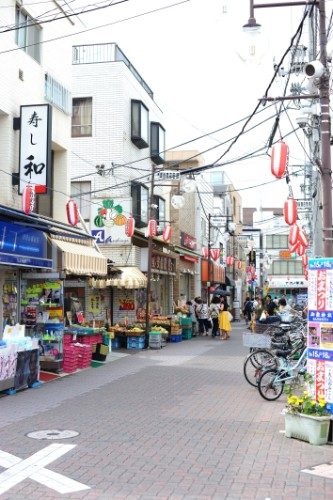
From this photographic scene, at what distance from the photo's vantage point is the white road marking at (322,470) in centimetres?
623

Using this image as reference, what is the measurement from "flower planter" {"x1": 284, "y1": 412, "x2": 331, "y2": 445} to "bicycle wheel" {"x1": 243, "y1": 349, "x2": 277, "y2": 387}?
3013 millimetres

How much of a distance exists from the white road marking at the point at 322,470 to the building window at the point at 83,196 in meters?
17.6

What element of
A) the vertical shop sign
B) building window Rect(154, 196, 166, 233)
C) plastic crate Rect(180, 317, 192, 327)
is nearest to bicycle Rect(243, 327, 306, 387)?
the vertical shop sign

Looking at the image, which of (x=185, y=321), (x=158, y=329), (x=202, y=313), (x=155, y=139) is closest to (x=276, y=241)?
(x=202, y=313)

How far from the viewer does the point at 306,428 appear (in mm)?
7617

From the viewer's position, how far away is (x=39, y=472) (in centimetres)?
636

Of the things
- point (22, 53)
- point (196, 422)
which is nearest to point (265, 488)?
point (196, 422)

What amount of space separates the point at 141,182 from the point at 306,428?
18043 millimetres

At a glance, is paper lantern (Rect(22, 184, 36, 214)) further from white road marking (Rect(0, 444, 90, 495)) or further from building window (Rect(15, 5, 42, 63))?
white road marking (Rect(0, 444, 90, 495))

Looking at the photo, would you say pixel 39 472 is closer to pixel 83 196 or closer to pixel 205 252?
pixel 83 196

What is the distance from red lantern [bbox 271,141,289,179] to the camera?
11734 mm

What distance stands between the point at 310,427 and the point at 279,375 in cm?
316

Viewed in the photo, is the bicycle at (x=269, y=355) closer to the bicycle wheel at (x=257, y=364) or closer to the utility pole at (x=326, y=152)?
the bicycle wheel at (x=257, y=364)

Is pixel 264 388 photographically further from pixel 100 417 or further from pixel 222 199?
pixel 222 199
